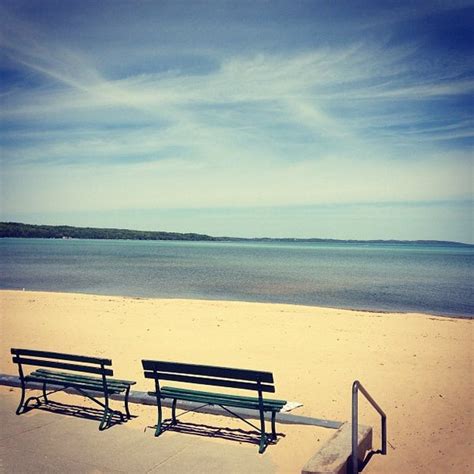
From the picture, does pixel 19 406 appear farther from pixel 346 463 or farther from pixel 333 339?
pixel 333 339

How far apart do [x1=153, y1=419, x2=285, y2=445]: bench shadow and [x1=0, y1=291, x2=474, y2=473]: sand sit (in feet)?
0.76

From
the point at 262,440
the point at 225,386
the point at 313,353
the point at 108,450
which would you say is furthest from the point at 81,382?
the point at 313,353

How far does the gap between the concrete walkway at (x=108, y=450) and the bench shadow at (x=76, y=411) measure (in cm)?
11

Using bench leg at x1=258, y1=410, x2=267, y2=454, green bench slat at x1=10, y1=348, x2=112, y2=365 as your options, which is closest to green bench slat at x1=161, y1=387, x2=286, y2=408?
A: bench leg at x1=258, y1=410, x2=267, y2=454

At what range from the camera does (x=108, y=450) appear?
4676 mm

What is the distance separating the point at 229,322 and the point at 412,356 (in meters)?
5.29

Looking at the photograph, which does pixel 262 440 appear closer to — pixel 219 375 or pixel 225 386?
pixel 225 386

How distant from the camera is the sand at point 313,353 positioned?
518 cm

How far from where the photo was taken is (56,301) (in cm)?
1809

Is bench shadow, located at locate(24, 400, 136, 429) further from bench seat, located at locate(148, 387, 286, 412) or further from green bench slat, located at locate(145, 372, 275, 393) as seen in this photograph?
green bench slat, located at locate(145, 372, 275, 393)

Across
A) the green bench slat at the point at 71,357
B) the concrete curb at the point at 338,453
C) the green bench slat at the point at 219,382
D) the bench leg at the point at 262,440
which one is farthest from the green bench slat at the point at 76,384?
the concrete curb at the point at 338,453

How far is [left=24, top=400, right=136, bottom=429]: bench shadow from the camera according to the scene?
5.54 metres

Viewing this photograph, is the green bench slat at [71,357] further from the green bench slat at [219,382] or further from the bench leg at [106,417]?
the green bench slat at [219,382]

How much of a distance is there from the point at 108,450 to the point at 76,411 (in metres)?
1.29
